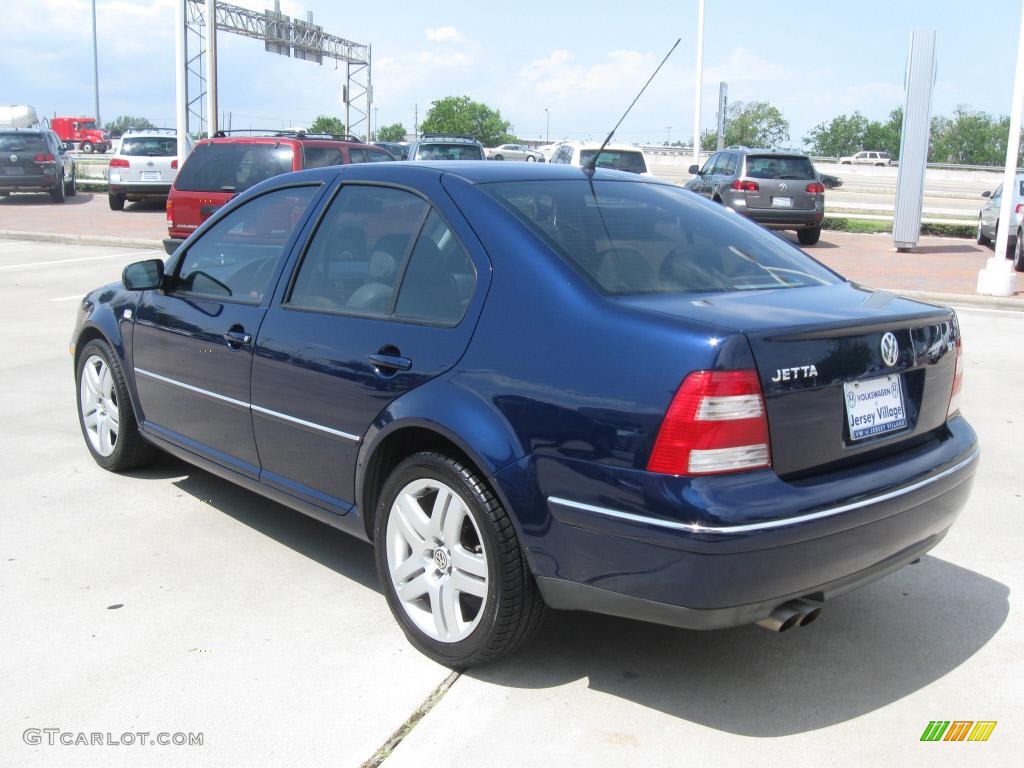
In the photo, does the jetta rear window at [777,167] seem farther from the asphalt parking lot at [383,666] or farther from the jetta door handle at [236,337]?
the jetta door handle at [236,337]

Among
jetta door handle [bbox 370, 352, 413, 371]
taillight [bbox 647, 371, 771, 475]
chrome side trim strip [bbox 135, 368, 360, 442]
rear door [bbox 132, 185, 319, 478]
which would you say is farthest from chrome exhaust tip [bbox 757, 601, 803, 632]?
rear door [bbox 132, 185, 319, 478]

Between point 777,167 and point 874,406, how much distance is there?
17.0 meters

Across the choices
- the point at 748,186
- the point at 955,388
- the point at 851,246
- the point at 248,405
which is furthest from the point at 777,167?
the point at 248,405

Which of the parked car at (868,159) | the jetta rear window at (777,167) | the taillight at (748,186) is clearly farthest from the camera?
the parked car at (868,159)

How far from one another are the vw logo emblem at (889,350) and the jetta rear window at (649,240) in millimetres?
526

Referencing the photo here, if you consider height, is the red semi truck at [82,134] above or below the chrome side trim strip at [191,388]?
above

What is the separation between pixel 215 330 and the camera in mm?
4383

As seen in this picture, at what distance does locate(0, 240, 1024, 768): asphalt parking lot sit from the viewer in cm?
302

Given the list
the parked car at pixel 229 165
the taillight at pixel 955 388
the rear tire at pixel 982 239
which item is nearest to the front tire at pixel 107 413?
the taillight at pixel 955 388

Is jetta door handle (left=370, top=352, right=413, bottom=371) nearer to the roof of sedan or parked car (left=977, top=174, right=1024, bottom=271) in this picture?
the roof of sedan

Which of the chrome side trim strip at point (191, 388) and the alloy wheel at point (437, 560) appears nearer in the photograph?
the alloy wheel at point (437, 560)

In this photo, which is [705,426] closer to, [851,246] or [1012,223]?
[1012,223]

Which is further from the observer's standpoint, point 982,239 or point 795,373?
point 982,239

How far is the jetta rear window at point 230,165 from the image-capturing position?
1241 centimetres
